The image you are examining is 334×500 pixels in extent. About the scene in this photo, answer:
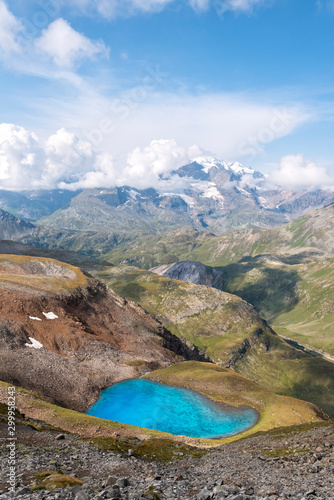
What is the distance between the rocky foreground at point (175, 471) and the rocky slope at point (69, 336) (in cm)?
3624

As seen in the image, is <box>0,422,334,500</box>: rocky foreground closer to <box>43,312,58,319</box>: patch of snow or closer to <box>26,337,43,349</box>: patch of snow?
<box>26,337,43,349</box>: patch of snow

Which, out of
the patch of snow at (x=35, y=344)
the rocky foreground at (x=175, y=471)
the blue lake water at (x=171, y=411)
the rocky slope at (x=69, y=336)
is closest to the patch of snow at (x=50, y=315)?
the rocky slope at (x=69, y=336)

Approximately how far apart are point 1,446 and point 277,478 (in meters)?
28.8

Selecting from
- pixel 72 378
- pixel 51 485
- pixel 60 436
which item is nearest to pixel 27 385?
pixel 72 378

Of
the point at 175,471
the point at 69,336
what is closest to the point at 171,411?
the point at 69,336

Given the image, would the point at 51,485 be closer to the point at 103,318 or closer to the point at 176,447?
the point at 176,447

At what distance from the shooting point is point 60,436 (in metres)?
41.2

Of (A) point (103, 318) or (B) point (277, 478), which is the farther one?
(A) point (103, 318)

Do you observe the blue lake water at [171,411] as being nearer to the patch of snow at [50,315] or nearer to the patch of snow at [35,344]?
the patch of snow at [35,344]

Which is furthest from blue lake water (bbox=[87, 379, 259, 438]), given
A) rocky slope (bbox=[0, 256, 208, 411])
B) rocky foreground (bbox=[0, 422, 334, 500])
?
rocky foreground (bbox=[0, 422, 334, 500])

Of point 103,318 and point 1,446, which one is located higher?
point 1,446

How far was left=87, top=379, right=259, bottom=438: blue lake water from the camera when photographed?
72.9 meters

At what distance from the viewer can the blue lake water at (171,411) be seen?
72938 mm

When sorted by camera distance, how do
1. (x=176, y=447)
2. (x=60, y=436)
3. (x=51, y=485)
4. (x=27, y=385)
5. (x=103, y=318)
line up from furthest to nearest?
(x=103, y=318)
(x=27, y=385)
(x=176, y=447)
(x=60, y=436)
(x=51, y=485)
